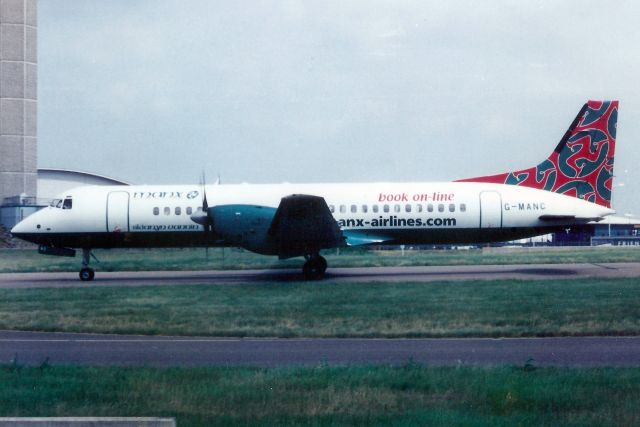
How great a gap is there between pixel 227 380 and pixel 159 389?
0.91 metres

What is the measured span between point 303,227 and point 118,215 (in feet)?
24.7

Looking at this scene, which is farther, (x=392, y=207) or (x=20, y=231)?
(x=20, y=231)

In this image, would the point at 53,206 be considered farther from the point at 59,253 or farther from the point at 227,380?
the point at 227,380

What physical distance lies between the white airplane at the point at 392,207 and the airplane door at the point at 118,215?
0.04 meters

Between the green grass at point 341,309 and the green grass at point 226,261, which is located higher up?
the green grass at point 226,261

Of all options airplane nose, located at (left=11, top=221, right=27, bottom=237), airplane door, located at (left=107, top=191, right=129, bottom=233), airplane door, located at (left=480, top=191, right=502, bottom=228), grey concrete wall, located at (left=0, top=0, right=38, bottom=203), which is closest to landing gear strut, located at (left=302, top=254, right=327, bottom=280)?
airplane door, located at (left=480, top=191, right=502, bottom=228)

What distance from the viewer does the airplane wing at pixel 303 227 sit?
22.5 metres

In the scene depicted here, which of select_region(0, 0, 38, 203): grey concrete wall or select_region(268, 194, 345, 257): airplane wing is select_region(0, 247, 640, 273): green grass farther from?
select_region(0, 0, 38, 203): grey concrete wall

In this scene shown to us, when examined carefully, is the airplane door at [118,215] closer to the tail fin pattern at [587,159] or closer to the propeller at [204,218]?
the propeller at [204,218]

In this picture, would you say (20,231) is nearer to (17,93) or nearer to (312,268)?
(312,268)

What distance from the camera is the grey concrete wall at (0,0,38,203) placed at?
64125 millimetres

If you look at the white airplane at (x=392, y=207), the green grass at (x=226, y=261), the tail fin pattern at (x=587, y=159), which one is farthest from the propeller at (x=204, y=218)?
the tail fin pattern at (x=587, y=159)

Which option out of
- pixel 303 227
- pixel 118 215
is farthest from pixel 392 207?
pixel 118 215

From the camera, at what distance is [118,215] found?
2628 cm
